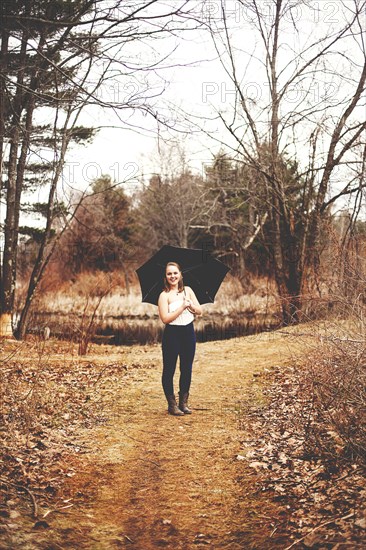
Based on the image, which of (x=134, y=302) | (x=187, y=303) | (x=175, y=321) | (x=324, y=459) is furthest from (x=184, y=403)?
(x=134, y=302)

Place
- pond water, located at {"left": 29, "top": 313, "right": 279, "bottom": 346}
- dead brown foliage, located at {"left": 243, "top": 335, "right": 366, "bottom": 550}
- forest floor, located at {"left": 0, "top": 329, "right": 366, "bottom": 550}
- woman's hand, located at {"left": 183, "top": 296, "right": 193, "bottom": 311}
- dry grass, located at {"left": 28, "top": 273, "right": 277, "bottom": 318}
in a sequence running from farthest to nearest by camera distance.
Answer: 1. dry grass, located at {"left": 28, "top": 273, "right": 277, "bottom": 318}
2. pond water, located at {"left": 29, "top": 313, "right": 279, "bottom": 346}
3. woman's hand, located at {"left": 183, "top": 296, "right": 193, "bottom": 311}
4. forest floor, located at {"left": 0, "top": 329, "right": 366, "bottom": 550}
5. dead brown foliage, located at {"left": 243, "top": 335, "right": 366, "bottom": 550}

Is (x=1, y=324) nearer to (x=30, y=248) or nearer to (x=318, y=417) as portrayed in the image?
(x=318, y=417)

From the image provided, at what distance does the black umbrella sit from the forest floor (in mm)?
1511

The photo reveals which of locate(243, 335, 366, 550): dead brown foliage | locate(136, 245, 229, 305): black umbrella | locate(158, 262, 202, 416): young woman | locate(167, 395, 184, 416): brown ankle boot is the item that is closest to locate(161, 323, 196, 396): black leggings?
locate(158, 262, 202, 416): young woman

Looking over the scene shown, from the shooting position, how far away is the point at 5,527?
370 centimetres

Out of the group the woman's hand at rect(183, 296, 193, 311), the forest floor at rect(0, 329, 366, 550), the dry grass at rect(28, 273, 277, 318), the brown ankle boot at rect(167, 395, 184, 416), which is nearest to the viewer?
the forest floor at rect(0, 329, 366, 550)

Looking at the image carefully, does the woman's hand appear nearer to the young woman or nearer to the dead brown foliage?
the young woman

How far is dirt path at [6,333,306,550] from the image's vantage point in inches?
151

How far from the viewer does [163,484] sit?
472cm

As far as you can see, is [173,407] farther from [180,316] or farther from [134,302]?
[134,302]

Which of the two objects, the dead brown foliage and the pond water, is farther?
the pond water

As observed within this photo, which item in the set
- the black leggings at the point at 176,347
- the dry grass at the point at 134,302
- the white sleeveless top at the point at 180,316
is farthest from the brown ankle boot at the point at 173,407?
the dry grass at the point at 134,302

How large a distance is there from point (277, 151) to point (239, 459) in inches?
445

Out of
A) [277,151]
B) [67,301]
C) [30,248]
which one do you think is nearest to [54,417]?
[277,151]
